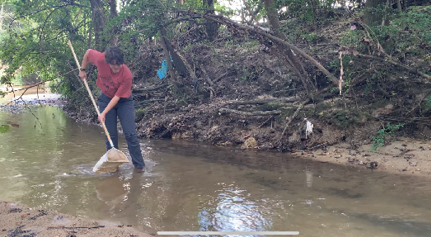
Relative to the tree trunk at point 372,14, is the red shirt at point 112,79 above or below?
below

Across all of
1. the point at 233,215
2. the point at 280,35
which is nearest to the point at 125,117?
the point at 233,215

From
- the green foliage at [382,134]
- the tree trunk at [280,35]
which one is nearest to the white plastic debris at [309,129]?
the tree trunk at [280,35]

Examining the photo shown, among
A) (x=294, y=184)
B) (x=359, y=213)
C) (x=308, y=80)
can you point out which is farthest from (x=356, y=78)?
(x=359, y=213)

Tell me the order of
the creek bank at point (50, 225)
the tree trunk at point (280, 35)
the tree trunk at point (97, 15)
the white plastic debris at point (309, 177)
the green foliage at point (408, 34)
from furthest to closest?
1. the tree trunk at point (97, 15)
2. the tree trunk at point (280, 35)
3. the green foliage at point (408, 34)
4. the white plastic debris at point (309, 177)
5. the creek bank at point (50, 225)

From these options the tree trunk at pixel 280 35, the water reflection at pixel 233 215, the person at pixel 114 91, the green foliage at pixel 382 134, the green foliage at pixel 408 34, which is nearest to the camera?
the water reflection at pixel 233 215

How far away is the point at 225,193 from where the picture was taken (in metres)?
4.38

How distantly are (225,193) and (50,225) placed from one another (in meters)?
1.94

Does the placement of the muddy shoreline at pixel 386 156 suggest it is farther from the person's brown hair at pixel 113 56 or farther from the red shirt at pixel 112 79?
the person's brown hair at pixel 113 56

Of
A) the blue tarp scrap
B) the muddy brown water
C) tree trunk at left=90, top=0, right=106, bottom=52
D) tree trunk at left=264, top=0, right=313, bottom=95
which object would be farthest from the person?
tree trunk at left=90, top=0, right=106, bottom=52

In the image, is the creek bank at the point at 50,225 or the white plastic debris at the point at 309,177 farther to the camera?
the white plastic debris at the point at 309,177

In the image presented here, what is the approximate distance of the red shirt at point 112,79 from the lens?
4.96 m

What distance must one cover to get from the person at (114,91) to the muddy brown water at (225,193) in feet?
1.71

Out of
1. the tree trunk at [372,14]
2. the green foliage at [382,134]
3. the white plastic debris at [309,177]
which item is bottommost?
the white plastic debris at [309,177]

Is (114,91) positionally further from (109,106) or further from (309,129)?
(309,129)
